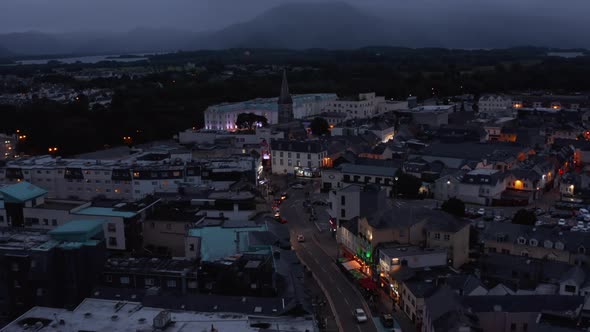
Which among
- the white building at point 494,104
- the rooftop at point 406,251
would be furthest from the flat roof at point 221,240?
the white building at point 494,104

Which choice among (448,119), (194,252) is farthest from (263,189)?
(448,119)

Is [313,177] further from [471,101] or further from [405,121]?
[471,101]

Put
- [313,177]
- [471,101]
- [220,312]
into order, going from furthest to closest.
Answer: [471,101]
[313,177]
[220,312]

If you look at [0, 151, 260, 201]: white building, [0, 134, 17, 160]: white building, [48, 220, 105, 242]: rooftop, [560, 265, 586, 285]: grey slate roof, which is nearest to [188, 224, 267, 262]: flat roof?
[48, 220, 105, 242]: rooftop

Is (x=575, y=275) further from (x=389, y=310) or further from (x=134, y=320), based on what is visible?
(x=134, y=320)

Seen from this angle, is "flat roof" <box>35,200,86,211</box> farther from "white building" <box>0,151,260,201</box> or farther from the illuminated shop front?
the illuminated shop front

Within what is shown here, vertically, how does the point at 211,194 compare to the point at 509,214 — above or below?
above

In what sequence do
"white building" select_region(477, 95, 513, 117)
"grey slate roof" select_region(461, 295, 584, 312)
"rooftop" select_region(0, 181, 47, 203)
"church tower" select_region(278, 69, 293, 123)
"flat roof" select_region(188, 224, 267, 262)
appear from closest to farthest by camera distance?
"grey slate roof" select_region(461, 295, 584, 312), "flat roof" select_region(188, 224, 267, 262), "rooftop" select_region(0, 181, 47, 203), "church tower" select_region(278, 69, 293, 123), "white building" select_region(477, 95, 513, 117)
